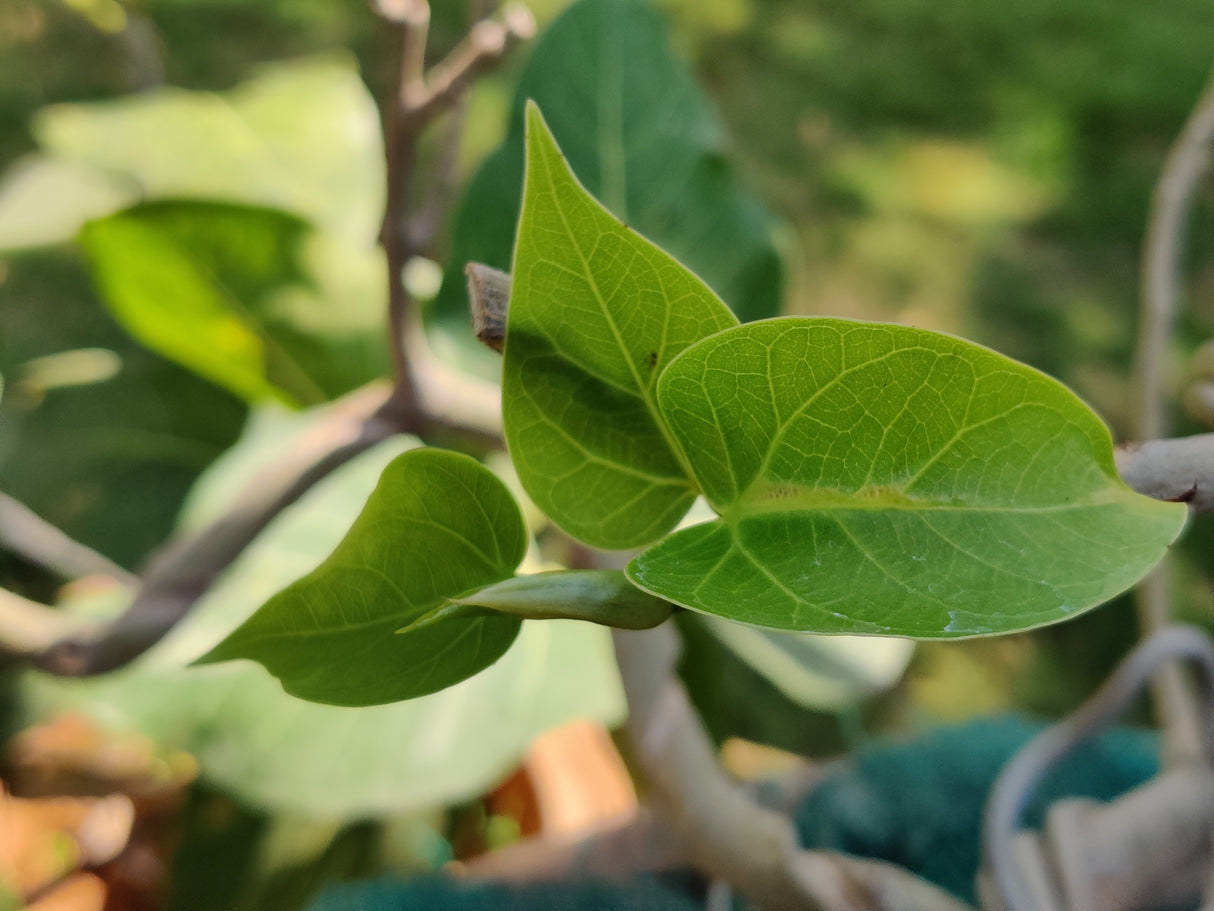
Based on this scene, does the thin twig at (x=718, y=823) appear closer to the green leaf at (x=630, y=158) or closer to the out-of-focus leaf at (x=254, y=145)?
the green leaf at (x=630, y=158)

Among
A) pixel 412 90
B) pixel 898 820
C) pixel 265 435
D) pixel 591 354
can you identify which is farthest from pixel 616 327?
pixel 265 435

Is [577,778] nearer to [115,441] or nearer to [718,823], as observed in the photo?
[718,823]

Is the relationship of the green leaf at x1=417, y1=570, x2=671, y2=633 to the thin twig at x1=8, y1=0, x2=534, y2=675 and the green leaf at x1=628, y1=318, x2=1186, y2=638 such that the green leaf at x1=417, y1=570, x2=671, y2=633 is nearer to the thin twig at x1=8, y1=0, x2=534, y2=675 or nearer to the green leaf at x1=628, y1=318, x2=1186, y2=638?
the green leaf at x1=628, y1=318, x2=1186, y2=638

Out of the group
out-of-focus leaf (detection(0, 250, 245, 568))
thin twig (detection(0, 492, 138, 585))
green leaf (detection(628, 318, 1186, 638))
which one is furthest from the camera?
out-of-focus leaf (detection(0, 250, 245, 568))

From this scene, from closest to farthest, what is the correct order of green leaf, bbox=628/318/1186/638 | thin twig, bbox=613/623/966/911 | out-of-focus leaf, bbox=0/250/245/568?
green leaf, bbox=628/318/1186/638 → thin twig, bbox=613/623/966/911 → out-of-focus leaf, bbox=0/250/245/568

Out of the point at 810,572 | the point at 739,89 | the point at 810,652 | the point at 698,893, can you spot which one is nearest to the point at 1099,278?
the point at 739,89

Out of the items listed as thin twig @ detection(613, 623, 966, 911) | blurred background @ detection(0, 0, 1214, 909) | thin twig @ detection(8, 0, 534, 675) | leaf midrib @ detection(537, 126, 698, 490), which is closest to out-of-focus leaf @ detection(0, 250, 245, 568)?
blurred background @ detection(0, 0, 1214, 909)

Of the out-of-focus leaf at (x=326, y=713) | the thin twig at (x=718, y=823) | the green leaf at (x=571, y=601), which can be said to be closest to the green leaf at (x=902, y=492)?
the green leaf at (x=571, y=601)
